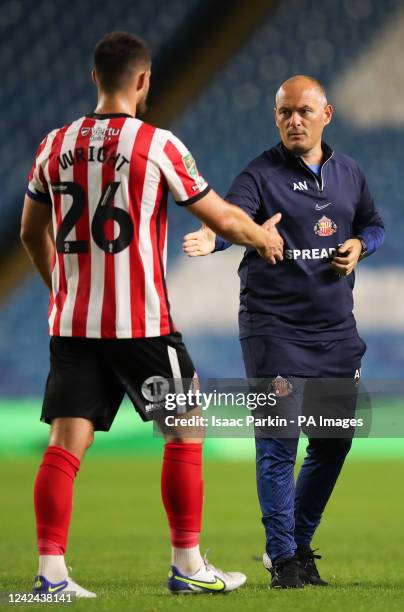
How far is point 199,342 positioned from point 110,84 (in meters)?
9.52

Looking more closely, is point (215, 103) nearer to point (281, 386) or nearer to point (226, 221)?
point (281, 386)

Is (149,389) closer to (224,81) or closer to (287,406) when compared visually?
(287,406)

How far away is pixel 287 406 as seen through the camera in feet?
11.0

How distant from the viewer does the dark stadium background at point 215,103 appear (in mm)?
12414

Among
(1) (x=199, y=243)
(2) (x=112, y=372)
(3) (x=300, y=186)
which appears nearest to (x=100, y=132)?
(1) (x=199, y=243)

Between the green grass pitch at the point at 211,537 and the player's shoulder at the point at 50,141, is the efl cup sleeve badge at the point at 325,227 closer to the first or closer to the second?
the player's shoulder at the point at 50,141

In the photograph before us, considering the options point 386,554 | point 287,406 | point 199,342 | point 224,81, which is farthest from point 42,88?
point 287,406

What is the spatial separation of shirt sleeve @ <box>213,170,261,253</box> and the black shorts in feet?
1.91

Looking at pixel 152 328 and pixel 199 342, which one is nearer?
pixel 152 328

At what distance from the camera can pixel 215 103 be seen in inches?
504

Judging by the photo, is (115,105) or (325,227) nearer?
(115,105)

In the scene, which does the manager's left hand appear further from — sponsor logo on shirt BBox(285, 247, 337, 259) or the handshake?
the handshake

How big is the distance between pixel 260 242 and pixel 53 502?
3.03 feet

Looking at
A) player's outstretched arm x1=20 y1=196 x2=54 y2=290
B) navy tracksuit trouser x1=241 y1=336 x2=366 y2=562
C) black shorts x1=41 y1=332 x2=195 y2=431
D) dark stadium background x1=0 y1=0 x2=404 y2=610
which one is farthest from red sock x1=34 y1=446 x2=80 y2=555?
dark stadium background x1=0 y1=0 x2=404 y2=610
